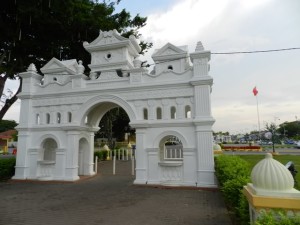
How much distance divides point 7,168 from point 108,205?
9.33 meters

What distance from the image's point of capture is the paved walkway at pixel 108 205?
21.8ft

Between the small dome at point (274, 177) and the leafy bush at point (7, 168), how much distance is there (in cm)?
1482

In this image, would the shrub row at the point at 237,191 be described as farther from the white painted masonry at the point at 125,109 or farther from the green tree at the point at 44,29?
the green tree at the point at 44,29

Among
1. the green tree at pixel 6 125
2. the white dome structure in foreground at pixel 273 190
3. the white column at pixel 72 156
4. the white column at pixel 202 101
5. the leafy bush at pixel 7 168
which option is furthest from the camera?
the green tree at pixel 6 125

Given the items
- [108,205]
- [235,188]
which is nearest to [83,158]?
[108,205]

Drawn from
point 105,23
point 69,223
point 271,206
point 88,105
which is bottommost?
point 69,223

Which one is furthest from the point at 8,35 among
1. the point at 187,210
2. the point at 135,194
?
the point at 187,210

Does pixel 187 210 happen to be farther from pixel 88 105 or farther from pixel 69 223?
pixel 88 105

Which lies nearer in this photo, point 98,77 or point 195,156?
point 195,156

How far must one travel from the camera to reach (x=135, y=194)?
9750 millimetres

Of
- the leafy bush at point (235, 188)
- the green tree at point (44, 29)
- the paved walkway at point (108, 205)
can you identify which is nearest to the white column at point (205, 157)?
the paved walkway at point (108, 205)

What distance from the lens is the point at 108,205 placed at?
819 cm

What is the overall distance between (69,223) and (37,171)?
8.03 metres

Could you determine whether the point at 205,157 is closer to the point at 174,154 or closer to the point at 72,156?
the point at 72,156
